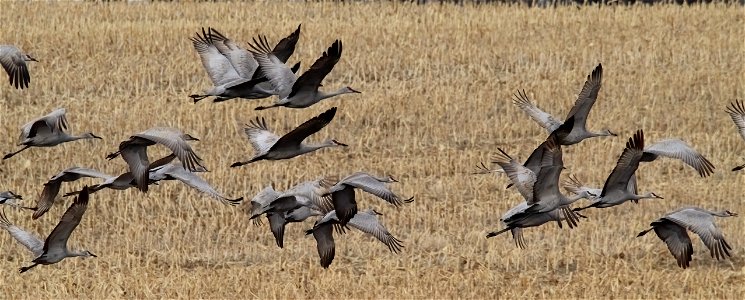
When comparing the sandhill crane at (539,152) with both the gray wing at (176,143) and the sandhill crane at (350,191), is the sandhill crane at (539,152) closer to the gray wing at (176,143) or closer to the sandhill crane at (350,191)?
the sandhill crane at (350,191)

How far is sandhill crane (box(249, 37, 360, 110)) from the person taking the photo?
1098 cm

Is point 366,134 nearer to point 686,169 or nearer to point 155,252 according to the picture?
point 686,169

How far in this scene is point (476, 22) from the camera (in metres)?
26.1

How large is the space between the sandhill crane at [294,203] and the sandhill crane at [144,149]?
3.01 feet

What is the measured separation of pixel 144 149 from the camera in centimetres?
1124

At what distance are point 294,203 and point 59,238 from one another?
5.82 feet

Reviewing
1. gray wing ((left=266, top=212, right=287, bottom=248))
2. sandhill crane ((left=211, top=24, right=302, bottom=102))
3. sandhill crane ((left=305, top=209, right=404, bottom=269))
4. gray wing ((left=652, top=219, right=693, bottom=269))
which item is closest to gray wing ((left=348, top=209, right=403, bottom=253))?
sandhill crane ((left=305, top=209, right=404, bottom=269))

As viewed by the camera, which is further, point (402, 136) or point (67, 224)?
point (402, 136)

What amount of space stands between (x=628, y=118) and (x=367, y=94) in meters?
3.54

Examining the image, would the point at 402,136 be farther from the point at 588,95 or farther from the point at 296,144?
the point at 296,144

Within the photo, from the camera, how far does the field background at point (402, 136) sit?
43.7ft

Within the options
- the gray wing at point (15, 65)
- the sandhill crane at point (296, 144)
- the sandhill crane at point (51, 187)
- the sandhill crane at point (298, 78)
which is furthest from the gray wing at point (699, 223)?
the gray wing at point (15, 65)

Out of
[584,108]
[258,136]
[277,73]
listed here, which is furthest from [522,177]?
[258,136]

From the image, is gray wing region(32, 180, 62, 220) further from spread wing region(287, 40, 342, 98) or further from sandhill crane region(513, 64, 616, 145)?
sandhill crane region(513, 64, 616, 145)
